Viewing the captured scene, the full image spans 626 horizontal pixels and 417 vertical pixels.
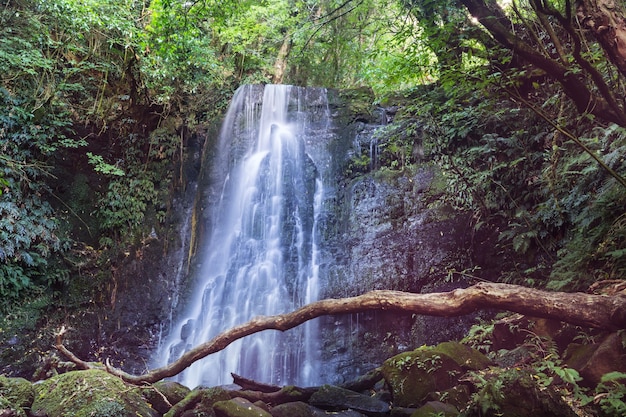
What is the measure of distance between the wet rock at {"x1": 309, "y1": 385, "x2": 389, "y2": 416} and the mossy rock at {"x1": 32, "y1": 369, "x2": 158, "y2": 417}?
1.76 meters

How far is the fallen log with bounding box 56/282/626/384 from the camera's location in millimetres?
3580

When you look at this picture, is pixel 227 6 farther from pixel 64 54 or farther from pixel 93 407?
pixel 64 54

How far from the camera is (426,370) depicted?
4457 millimetres

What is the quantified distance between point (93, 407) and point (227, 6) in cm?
494

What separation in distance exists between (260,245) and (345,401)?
5.56 meters

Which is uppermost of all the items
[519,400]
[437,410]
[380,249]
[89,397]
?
[380,249]

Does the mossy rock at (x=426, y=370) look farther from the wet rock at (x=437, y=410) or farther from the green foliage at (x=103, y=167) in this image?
the green foliage at (x=103, y=167)

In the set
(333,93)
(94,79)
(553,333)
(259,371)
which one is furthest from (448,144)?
(94,79)

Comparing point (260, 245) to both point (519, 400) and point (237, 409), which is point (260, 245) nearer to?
point (237, 409)

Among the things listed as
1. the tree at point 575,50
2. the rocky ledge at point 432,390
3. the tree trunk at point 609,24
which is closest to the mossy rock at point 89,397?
the rocky ledge at point 432,390

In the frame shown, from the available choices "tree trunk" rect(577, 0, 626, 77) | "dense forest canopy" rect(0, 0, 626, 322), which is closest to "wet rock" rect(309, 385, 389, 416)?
"dense forest canopy" rect(0, 0, 626, 322)

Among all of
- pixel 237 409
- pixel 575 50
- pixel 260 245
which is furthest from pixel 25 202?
pixel 575 50

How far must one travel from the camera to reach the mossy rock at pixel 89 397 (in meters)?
3.95

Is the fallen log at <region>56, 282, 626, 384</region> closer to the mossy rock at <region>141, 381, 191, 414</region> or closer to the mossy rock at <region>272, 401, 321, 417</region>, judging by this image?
the mossy rock at <region>141, 381, 191, 414</region>
